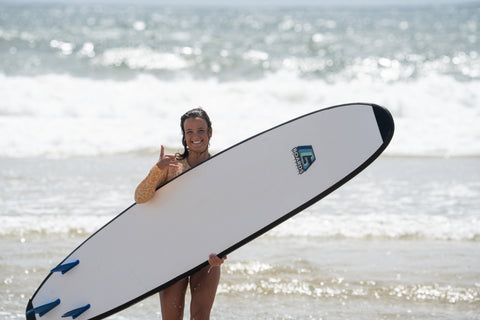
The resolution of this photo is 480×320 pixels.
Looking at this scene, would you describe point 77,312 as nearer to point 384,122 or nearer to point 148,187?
point 148,187

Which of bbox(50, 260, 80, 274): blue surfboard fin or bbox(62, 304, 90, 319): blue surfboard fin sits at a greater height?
bbox(50, 260, 80, 274): blue surfboard fin

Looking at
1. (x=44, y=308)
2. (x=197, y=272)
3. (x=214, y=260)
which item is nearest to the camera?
(x=214, y=260)

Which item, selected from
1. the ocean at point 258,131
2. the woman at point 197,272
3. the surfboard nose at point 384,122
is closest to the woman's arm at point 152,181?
the woman at point 197,272

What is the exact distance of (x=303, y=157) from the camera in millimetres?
2773

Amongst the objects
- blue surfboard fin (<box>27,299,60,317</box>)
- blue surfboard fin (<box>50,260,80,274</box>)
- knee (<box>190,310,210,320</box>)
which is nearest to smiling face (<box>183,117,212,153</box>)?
knee (<box>190,310,210,320</box>)

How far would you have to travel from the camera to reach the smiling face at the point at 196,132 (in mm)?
2590

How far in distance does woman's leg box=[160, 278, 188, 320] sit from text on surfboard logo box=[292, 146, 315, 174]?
0.71m

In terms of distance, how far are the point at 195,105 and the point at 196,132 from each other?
889 centimetres

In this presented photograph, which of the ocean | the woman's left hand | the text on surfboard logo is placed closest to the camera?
the woman's left hand

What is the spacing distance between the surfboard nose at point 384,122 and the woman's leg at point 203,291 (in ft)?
3.05

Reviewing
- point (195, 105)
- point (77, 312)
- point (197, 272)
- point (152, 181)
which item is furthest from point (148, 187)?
point (195, 105)

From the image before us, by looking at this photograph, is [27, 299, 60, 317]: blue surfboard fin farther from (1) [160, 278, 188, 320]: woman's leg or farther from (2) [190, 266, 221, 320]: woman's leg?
(2) [190, 266, 221, 320]: woman's leg

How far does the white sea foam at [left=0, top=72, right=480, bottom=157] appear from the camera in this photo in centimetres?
842

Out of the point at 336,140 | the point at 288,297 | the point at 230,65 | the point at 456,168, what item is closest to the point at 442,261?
the point at 288,297
